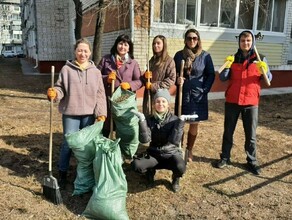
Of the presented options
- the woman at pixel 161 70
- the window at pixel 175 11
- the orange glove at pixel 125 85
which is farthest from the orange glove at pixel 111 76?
the window at pixel 175 11

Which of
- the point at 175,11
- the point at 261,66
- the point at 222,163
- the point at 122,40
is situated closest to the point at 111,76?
the point at 122,40

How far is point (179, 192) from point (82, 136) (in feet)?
4.15

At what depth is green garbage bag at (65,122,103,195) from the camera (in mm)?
3283

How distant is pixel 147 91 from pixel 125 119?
1.64 ft

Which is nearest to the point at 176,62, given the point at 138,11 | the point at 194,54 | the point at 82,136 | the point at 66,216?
the point at 194,54

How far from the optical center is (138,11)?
8641mm

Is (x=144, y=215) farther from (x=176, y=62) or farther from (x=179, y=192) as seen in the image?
(x=176, y=62)

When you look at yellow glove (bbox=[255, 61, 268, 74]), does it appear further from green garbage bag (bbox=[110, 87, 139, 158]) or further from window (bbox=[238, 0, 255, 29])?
window (bbox=[238, 0, 255, 29])

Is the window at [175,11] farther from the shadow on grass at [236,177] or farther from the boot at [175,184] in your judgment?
the boot at [175,184]

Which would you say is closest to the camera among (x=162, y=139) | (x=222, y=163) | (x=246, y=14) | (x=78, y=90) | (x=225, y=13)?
(x=78, y=90)

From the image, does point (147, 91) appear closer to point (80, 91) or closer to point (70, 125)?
point (80, 91)

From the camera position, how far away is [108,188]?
10.1 feet

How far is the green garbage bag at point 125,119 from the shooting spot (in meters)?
3.69

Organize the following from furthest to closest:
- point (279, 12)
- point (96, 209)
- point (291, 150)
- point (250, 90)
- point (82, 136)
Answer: point (279, 12)
point (291, 150)
point (250, 90)
point (82, 136)
point (96, 209)
